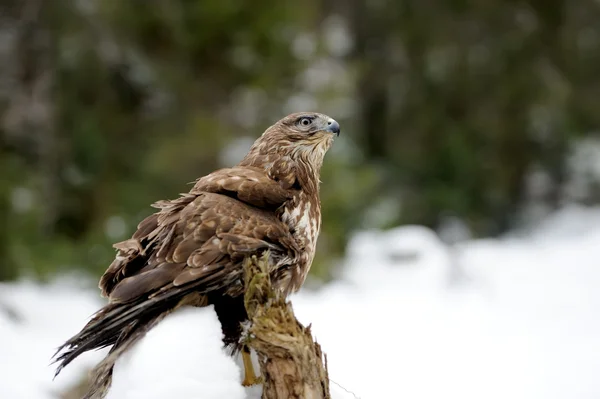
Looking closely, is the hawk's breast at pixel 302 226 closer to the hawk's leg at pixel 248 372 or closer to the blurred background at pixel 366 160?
the hawk's leg at pixel 248 372

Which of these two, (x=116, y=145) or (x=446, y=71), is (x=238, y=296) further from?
(x=446, y=71)

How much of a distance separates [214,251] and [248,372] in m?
0.67

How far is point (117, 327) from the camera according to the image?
261 cm

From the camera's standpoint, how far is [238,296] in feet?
9.61

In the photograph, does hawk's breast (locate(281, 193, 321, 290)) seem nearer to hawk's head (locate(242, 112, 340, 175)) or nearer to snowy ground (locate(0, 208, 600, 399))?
hawk's head (locate(242, 112, 340, 175))

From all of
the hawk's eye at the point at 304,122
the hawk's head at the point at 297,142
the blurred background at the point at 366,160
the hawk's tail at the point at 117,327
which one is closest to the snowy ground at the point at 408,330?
the blurred background at the point at 366,160

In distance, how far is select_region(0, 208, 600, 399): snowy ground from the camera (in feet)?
10.9

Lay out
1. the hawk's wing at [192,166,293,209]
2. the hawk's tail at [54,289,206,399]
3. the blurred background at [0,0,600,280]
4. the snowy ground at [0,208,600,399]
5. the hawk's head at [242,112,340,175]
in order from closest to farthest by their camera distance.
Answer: the hawk's tail at [54,289,206,399]
the hawk's wing at [192,166,293,209]
the snowy ground at [0,208,600,399]
the hawk's head at [242,112,340,175]
the blurred background at [0,0,600,280]

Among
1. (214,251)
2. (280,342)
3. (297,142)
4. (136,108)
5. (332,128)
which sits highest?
(136,108)

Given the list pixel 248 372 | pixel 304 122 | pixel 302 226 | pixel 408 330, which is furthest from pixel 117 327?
pixel 408 330

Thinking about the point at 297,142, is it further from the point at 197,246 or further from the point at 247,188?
the point at 197,246

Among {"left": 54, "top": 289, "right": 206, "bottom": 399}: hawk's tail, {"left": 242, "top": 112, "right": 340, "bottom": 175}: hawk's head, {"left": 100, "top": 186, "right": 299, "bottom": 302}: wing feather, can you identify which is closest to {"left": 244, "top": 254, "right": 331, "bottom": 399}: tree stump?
{"left": 100, "top": 186, "right": 299, "bottom": 302}: wing feather

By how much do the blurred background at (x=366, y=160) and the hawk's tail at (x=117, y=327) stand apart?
0.56 metres

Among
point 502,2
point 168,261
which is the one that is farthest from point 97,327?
point 502,2
